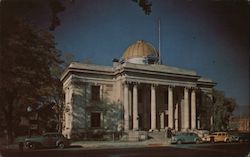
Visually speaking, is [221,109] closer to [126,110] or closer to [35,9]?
[126,110]

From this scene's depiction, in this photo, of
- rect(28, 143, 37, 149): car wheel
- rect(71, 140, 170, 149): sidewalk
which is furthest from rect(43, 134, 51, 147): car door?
rect(71, 140, 170, 149): sidewalk

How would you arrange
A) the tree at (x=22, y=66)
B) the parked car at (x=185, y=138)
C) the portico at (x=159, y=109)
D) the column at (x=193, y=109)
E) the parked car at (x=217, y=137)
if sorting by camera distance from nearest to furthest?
the tree at (x=22, y=66), the portico at (x=159, y=109), the parked car at (x=185, y=138), the column at (x=193, y=109), the parked car at (x=217, y=137)

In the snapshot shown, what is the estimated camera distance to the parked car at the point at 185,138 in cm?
754

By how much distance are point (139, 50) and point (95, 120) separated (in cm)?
129

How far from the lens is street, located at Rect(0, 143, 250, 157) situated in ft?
22.1

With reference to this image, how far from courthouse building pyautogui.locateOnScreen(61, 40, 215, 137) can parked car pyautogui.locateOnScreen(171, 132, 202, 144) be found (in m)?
0.13

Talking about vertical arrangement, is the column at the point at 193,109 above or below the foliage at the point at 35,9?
below

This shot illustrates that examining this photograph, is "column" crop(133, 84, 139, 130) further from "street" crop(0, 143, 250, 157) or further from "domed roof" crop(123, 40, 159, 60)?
"domed roof" crop(123, 40, 159, 60)

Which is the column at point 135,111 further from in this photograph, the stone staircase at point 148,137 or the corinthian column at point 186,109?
the corinthian column at point 186,109

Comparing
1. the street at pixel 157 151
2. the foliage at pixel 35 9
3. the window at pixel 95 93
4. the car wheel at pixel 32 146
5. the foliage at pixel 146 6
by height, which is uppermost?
the foliage at pixel 146 6

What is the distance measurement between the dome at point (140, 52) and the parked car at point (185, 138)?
131 cm

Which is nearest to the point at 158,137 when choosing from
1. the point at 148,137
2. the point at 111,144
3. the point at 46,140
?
the point at 148,137

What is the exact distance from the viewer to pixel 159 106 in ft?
25.0

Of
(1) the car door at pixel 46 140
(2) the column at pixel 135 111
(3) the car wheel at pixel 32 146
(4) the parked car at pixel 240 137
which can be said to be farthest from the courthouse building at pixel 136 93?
(4) the parked car at pixel 240 137
